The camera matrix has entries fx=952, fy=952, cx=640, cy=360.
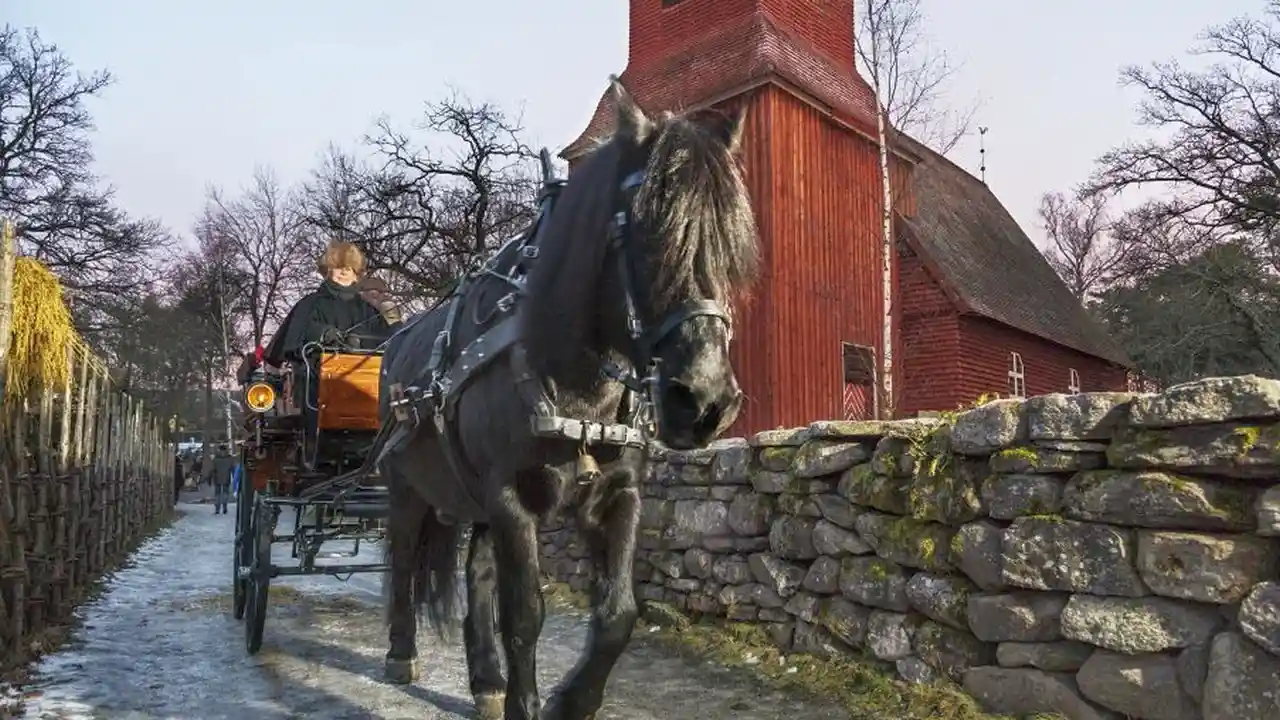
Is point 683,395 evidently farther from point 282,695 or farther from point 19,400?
point 19,400

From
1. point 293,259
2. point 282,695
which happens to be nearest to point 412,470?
point 282,695

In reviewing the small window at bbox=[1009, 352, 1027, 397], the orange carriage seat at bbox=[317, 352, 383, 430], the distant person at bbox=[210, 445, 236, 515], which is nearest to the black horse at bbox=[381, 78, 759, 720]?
the orange carriage seat at bbox=[317, 352, 383, 430]

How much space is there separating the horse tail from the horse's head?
239 cm

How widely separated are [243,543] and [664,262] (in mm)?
5306

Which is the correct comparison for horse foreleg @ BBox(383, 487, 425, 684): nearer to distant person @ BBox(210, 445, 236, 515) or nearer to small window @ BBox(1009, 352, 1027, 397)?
small window @ BBox(1009, 352, 1027, 397)

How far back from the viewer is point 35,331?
6398 mm

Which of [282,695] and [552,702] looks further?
[282,695]

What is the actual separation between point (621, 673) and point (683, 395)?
136 inches

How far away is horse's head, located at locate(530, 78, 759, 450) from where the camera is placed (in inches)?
107

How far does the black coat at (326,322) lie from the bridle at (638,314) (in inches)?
155

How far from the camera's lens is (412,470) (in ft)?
15.8

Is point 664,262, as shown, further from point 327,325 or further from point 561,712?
point 327,325

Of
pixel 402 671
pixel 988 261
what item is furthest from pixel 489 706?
pixel 988 261

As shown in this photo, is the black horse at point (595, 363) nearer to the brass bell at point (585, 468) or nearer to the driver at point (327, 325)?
the brass bell at point (585, 468)
